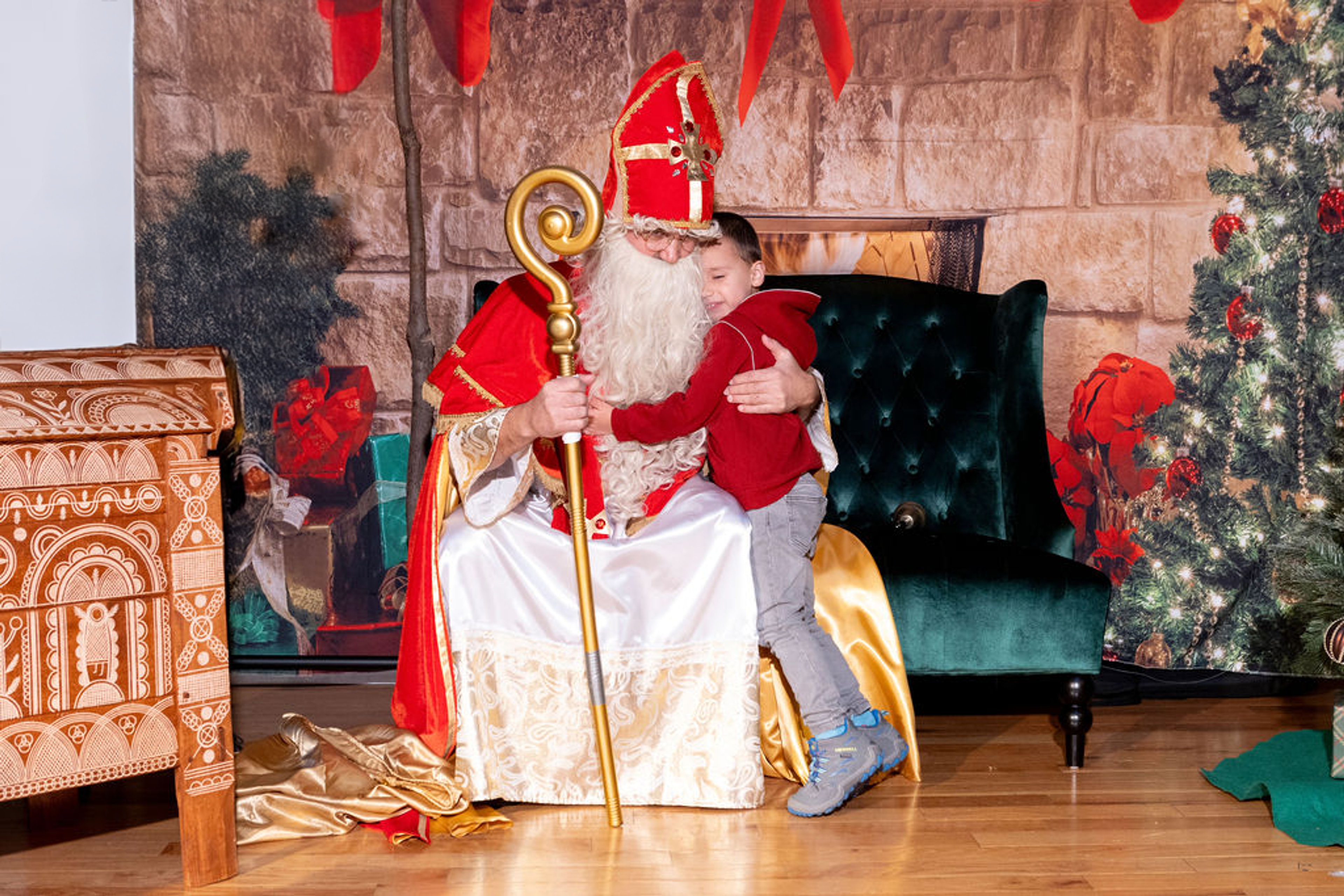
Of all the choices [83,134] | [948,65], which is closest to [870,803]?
[948,65]

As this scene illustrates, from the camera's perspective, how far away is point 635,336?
2.80m

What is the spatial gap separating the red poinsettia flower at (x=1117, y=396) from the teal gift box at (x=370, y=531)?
2.24 metres

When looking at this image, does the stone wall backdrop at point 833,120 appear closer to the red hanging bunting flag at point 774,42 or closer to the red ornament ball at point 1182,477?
the red hanging bunting flag at point 774,42

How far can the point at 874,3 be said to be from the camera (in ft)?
12.9

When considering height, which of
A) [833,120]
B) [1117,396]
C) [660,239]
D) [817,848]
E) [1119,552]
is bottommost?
[817,848]

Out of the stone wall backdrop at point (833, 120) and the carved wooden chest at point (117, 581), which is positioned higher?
the stone wall backdrop at point (833, 120)

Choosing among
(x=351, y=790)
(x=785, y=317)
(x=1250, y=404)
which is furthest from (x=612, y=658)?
(x=1250, y=404)

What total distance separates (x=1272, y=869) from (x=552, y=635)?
1556mm

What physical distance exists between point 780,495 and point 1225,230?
2.08 meters

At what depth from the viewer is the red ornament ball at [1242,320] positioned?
398 centimetres

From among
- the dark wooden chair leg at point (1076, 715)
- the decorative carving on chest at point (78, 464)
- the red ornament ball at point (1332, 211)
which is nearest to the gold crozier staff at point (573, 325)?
the decorative carving on chest at point (78, 464)

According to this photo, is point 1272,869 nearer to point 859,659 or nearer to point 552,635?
point 859,659

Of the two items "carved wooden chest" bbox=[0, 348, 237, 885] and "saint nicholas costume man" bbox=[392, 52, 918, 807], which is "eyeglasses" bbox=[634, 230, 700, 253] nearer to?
"saint nicholas costume man" bbox=[392, 52, 918, 807]

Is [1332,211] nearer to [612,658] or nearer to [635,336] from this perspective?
[635,336]
